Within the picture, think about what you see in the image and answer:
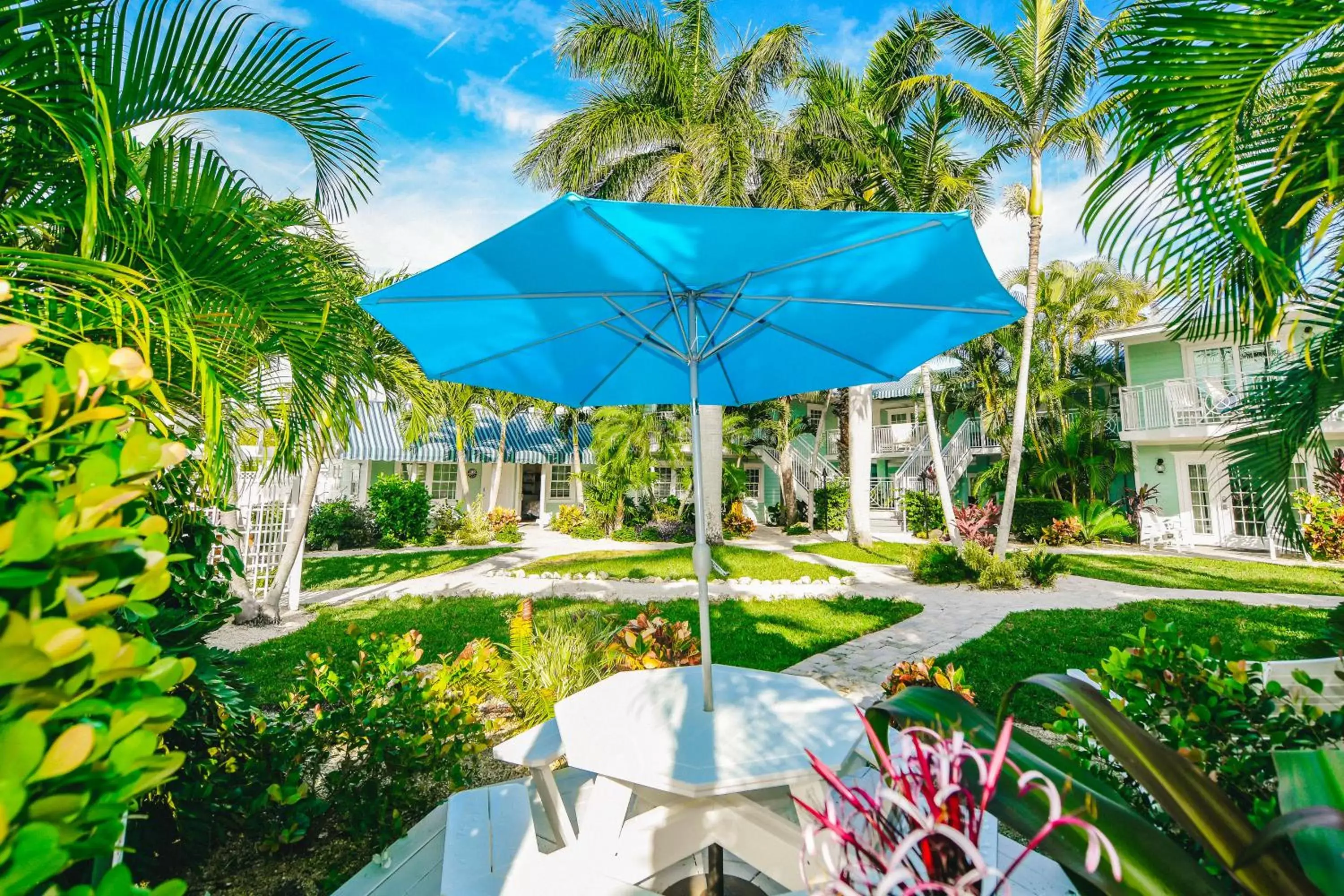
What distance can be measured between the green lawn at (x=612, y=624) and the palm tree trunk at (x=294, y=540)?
2.08ft

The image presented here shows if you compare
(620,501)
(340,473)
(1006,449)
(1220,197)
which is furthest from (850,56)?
(340,473)

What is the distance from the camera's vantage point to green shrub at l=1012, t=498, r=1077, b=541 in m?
15.7

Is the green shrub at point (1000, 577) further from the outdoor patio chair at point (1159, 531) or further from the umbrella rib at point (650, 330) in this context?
the umbrella rib at point (650, 330)

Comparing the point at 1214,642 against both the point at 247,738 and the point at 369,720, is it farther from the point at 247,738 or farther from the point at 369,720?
the point at 247,738

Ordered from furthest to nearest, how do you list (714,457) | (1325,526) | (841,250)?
(714,457), (1325,526), (841,250)

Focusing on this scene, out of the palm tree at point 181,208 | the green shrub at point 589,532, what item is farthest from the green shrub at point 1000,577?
the green shrub at point 589,532

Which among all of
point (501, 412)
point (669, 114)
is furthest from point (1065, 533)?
point (501, 412)

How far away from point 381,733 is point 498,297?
2079 millimetres

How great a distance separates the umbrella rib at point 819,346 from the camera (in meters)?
3.29

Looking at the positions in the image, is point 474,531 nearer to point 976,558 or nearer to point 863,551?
point 863,551

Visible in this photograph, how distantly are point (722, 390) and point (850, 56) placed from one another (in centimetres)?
1441

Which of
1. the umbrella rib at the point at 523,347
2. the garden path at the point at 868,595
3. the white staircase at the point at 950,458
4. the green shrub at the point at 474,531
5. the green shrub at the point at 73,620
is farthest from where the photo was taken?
the white staircase at the point at 950,458

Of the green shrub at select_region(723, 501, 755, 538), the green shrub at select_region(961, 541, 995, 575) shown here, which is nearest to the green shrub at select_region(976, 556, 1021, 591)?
the green shrub at select_region(961, 541, 995, 575)

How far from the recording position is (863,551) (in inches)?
561
